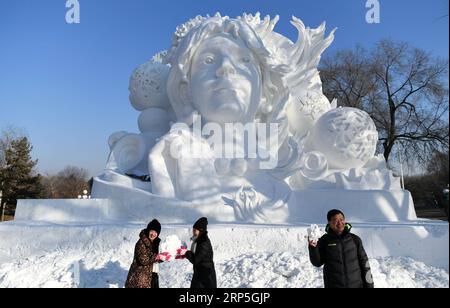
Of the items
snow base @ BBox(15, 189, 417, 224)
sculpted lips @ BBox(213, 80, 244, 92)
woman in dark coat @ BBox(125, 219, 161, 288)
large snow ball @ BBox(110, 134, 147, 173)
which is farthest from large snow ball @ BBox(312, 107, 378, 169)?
woman in dark coat @ BBox(125, 219, 161, 288)

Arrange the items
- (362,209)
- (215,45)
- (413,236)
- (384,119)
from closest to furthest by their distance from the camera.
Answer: (413,236)
(362,209)
(215,45)
(384,119)

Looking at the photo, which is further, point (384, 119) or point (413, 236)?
point (384, 119)

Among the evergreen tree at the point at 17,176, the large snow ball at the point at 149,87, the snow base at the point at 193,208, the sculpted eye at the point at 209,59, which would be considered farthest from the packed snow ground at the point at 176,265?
the evergreen tree at the point at 17,176

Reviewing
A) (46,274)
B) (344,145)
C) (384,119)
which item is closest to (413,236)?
(344,145)

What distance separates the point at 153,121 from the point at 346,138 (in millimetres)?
3589

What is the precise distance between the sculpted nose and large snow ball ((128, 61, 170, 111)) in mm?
1738

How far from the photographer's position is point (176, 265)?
13.3 feet

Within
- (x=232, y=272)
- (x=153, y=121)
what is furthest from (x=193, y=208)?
(x=153, y=121)

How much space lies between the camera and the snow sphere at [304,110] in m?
6.53

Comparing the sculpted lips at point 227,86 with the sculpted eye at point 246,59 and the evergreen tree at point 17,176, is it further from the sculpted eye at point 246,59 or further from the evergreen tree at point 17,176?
the evergreen tree at point 17,176

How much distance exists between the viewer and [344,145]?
5.61 meters
